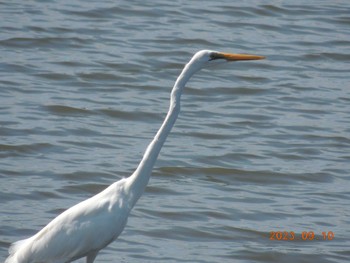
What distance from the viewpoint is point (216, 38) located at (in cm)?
1382

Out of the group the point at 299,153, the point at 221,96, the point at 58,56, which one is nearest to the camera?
the point at 299,153

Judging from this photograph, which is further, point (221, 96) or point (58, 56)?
point (58, 56)

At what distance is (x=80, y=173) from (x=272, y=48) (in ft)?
18.4

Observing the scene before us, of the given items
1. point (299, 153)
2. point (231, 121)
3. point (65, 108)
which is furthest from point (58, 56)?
point (299, 153)

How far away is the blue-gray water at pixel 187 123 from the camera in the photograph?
7.80m

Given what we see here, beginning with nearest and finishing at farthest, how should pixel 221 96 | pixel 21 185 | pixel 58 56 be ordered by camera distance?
pixel 21 185 < pixel 221 96 < pixel 58 56

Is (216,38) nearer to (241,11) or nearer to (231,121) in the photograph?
(241,11)
